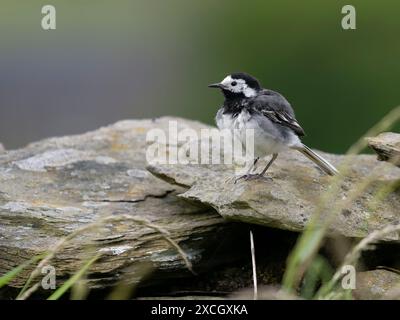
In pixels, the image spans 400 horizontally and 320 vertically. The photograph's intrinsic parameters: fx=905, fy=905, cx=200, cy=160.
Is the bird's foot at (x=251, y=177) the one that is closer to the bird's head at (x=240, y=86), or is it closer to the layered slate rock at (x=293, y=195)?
the layered slate rock at (x=293, y=195)

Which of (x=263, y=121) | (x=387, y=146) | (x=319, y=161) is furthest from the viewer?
(x=319, y=161)

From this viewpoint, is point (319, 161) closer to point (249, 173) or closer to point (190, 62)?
point (249, 173)

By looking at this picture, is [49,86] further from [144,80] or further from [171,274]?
[171,274]

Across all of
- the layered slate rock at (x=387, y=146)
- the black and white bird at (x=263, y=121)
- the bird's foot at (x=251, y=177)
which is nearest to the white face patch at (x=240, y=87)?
the black and white bird at (x=263, y=121)

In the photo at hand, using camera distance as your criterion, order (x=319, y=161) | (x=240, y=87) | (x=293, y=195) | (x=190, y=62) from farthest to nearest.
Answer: (x=190, y=62) < (x=240, y=87) < (x=319, y=161) < (x=293, y=195)

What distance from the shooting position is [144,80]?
19625 millimetres

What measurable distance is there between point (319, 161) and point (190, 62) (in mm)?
12726

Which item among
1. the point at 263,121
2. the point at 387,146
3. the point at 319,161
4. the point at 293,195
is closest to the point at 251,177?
the point at 293,195

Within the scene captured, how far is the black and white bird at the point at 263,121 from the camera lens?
7504mm

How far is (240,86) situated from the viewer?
789cm

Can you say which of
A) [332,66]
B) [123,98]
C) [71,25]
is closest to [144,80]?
[123,98]

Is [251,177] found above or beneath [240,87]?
beneath

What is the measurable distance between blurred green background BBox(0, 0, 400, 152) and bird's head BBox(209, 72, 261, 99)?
7.42 metres
